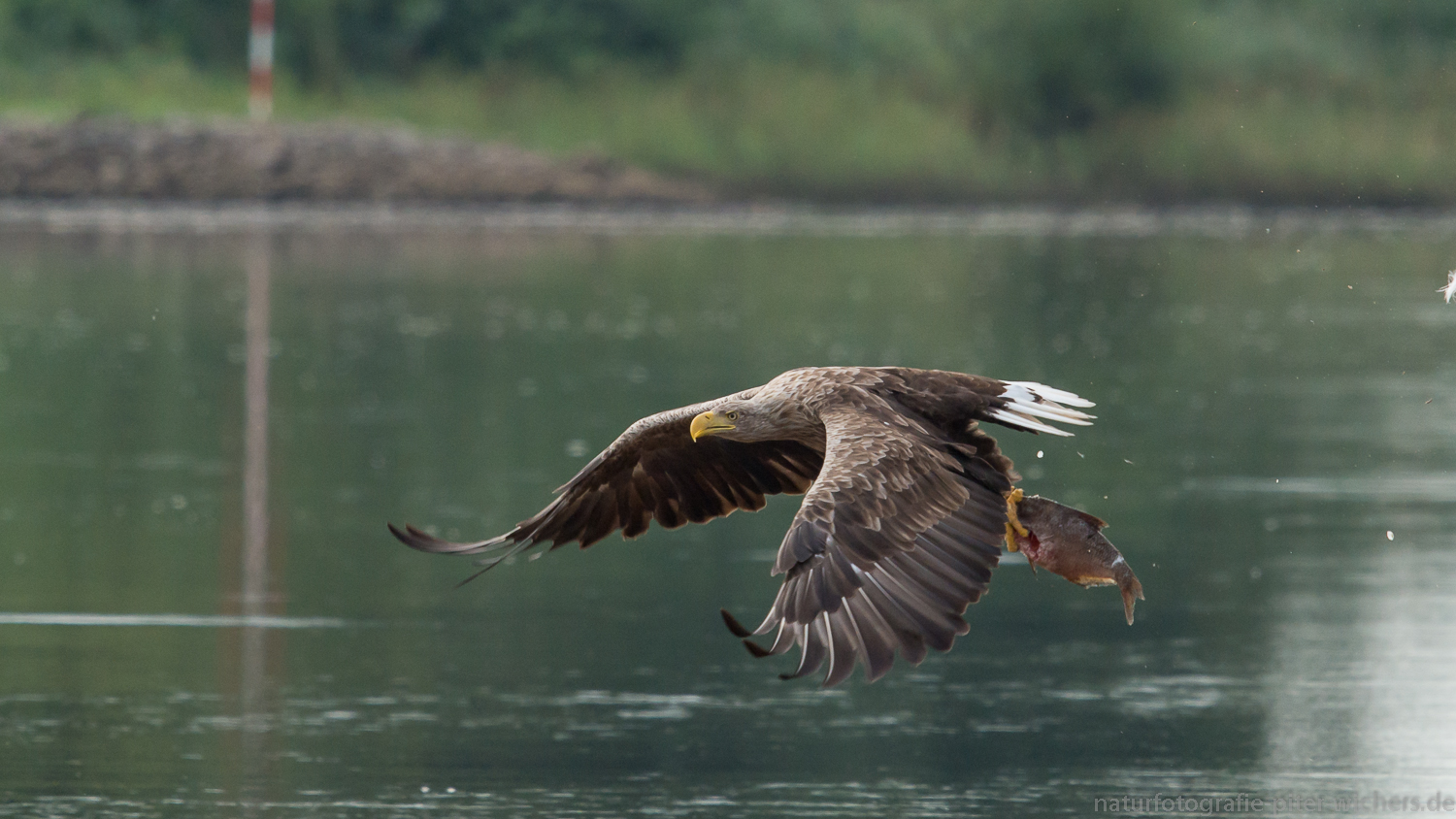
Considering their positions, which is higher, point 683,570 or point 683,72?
point 683,72

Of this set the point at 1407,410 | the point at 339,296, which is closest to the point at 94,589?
the point at 1407,410

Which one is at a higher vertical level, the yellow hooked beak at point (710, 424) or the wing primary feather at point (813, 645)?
the yellow hooked beak at point (710, 424)

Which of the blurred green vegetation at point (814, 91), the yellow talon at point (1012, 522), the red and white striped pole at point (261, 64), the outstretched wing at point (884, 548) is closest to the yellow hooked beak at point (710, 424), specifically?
the outstretched wing at point (884, 548)

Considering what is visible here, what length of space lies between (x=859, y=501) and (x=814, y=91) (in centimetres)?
3489

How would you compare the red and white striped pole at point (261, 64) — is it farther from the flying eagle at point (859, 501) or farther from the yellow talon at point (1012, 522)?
the yellow talon at point (1012, 522)

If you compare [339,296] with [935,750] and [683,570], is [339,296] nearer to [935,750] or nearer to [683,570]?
[683,570]

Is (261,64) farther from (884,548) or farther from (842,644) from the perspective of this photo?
(842,644)

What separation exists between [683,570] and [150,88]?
1197 inches

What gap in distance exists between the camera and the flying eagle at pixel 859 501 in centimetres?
673

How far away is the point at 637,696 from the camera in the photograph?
9.83 metres

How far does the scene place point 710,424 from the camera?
25.8 ft

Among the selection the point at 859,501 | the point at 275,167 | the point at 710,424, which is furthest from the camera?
the point at 275,167

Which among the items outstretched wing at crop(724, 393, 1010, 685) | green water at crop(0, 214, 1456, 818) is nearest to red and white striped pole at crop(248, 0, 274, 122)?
green water at crop(0, 214, 1456, 818)

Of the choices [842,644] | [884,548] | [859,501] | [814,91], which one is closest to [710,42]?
[814,91]
